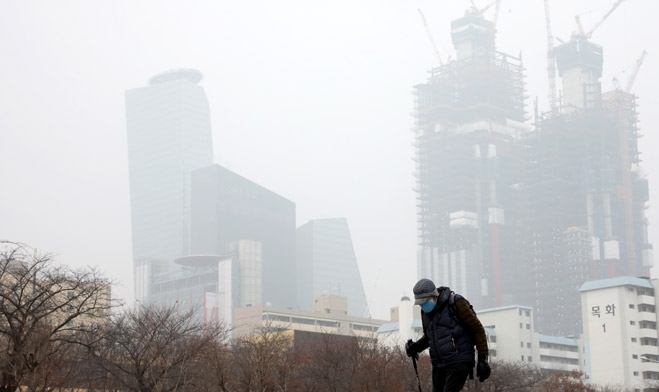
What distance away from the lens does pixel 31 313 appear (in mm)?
30641

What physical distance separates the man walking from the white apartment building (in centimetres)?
14682

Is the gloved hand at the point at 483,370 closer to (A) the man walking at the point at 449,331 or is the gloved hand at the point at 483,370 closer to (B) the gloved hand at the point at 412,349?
(A) the man walking at the point at 449,331

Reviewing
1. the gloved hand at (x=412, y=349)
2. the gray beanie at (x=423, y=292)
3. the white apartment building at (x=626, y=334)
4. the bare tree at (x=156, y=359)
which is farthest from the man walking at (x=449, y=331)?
the white apartment building at (x=626, y=334)

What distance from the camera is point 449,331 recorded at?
1216 cm

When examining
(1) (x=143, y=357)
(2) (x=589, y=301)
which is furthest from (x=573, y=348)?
(1) (x=143, y=357)

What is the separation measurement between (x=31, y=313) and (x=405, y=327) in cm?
15133

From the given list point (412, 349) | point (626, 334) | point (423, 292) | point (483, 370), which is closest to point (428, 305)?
point (423, 292)

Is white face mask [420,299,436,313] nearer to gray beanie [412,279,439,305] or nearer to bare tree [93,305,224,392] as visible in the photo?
gray beanie [412,279,439,305]

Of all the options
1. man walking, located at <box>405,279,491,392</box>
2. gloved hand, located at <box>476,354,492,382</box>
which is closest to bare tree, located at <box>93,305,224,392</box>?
man walking, located at <box>405,279,491,392</box>

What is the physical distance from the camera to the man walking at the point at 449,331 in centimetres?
1200

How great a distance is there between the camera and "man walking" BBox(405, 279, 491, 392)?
12000mm

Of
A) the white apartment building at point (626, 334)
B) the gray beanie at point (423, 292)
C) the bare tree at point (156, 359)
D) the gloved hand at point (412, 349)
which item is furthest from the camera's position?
the white apartment building at point (626, 334)

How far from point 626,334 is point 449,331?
149214 millimetres

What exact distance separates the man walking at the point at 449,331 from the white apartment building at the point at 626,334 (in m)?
A: 147
